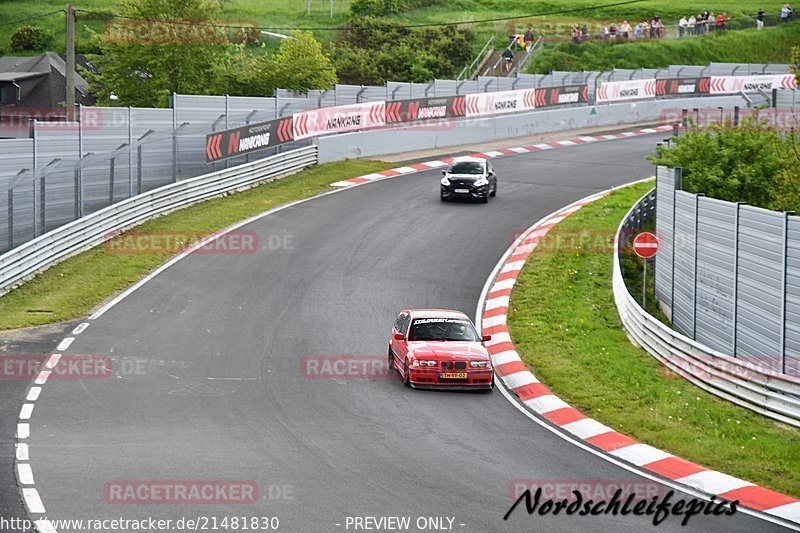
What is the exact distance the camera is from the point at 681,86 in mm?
61844

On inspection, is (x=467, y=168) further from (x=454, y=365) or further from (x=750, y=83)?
(x=750, y=83)

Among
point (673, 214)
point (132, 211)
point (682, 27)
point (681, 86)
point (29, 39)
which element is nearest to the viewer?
point (673, 214)

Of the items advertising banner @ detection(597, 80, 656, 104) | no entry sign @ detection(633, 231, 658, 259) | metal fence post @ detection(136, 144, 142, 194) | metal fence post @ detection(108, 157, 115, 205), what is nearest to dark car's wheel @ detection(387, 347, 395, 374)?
no entry sign @ detection(633, 231, 658, 259)

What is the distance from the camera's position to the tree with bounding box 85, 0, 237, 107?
5031cm

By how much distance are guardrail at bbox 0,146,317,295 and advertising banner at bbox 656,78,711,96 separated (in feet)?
87.7

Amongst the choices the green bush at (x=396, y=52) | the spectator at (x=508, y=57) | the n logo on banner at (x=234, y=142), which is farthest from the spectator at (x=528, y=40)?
the n logo on banner at (x=234, y=142)

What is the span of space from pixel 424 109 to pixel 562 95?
422 inches

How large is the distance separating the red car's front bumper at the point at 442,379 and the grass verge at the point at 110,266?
8.31 metres

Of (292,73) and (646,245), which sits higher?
(292,73)

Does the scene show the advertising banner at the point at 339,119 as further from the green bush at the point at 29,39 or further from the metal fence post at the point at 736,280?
the green bush at the point at 29,39

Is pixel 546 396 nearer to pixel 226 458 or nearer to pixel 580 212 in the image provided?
pixel 226 458

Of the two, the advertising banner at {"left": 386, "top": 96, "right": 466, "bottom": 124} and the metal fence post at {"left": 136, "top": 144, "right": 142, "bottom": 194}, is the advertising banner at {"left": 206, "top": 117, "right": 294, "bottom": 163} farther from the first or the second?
the advertising banner at {"left": 386, "top": 96, "right": 466, "bottom": 124}

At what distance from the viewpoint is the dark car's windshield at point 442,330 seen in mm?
20219

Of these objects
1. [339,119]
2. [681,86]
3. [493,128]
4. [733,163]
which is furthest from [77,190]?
[681,86]
